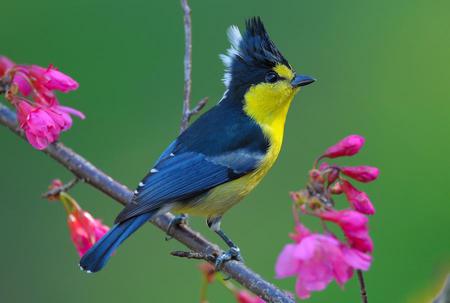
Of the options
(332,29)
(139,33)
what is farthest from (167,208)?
(332,29)

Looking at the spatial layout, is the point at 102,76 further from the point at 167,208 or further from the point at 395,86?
the point at 167,208

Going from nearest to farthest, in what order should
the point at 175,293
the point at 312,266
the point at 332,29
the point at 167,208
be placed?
the point at 312,266, the point at 167,208, the point at 175,293, the point at 332,29

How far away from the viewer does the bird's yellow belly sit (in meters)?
3.02

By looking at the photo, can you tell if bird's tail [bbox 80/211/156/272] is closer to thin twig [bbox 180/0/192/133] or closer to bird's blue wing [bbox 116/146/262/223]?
bird's blue wing [bbox 116/146/262/223]

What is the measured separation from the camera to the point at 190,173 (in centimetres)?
306

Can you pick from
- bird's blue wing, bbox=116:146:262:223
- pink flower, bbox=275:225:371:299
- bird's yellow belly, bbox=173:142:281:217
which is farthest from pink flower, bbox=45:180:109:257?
pink flower, bbox=275:225:371:299

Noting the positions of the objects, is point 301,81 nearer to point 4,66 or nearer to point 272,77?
point 272,77

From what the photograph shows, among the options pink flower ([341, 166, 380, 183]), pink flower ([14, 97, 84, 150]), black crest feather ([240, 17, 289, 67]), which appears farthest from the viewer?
black crest feather ([240, 17, 289, 67])

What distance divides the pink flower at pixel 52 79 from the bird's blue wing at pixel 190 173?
454 millimetres

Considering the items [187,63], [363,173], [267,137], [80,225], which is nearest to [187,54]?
[187,63]

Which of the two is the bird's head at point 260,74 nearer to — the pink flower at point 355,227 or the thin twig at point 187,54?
the thin twig at point 187,54

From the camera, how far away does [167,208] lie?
9.63 ft

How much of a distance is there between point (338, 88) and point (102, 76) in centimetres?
141

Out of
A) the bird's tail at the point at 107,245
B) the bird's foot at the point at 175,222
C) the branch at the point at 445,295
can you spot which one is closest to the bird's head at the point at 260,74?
the bird's foot at the point at 175,222
